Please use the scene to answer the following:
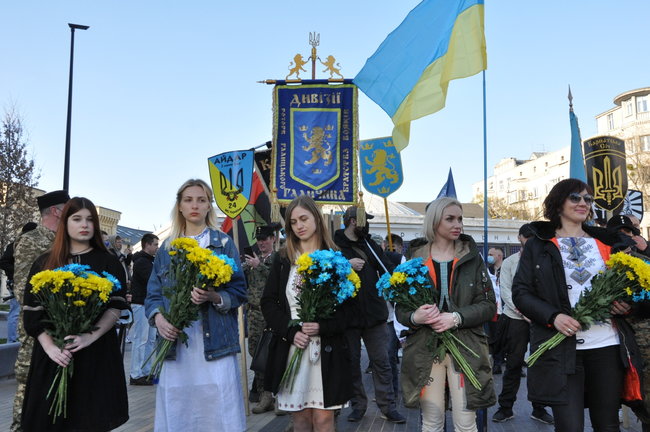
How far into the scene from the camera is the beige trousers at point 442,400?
4258mm

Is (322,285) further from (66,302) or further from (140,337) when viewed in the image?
(140,337)

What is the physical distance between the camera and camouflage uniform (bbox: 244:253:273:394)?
765 cm

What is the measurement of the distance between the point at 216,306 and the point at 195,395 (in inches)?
24.0

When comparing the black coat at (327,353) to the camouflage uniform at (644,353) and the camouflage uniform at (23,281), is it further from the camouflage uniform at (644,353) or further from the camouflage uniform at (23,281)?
the camouflage uniform at (644,353)

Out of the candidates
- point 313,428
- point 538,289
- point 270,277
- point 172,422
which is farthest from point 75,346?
point 538,289

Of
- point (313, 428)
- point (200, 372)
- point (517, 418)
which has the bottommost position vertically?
point (517, 418)

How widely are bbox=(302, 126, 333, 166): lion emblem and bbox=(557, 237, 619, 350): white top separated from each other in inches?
214

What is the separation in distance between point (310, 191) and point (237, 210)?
73.1 inches

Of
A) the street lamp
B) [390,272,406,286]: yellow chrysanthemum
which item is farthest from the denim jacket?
the street lamp

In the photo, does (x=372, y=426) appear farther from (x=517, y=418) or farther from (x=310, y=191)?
(x=310, y=191)

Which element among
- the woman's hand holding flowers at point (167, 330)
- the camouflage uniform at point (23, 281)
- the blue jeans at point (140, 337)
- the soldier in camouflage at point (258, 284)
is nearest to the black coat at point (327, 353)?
the woman's hand holding flowers at point (167, 330)

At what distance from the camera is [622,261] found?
12.4 feet

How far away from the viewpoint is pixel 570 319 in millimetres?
3840

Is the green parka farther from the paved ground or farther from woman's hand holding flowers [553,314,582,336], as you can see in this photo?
the paved ground
